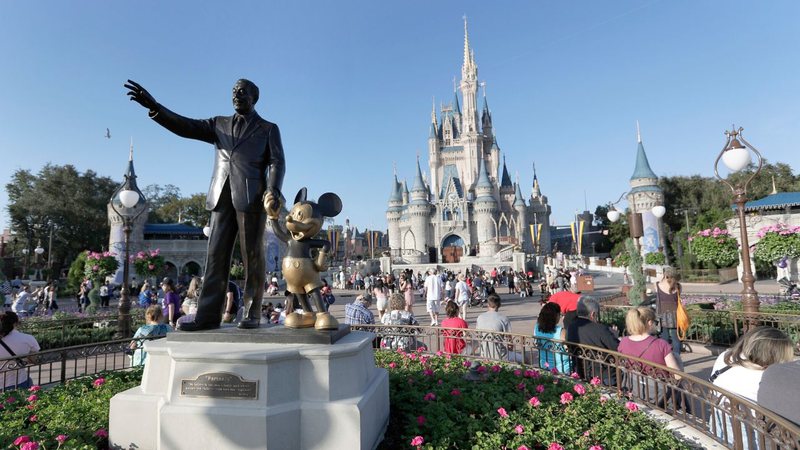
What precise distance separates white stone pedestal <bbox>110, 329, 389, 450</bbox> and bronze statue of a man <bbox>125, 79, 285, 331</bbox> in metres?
0.65

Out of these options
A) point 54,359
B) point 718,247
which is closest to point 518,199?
point 718,247

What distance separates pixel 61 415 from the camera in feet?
10.4

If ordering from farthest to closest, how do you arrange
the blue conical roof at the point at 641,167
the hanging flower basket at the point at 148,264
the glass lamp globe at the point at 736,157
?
1. the blue conical roof at the point at 641,167
2. the hanging flower basket at the point at 148,264
3. the glass lamp globe at the point at 736,157

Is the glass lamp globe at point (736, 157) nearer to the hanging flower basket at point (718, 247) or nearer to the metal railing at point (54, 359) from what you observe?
the metal railing at point (54, 359)

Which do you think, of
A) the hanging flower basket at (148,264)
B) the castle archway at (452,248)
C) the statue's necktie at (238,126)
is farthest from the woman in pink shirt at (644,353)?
the castle archway at (452,248)

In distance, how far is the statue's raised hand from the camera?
3355 millimetres

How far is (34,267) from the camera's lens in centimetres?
4038

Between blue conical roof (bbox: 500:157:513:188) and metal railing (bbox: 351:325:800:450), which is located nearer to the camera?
metal railing (bbox: 351:325:800:450)

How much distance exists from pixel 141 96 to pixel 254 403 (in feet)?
8.42

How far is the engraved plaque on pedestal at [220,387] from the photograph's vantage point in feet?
9.05

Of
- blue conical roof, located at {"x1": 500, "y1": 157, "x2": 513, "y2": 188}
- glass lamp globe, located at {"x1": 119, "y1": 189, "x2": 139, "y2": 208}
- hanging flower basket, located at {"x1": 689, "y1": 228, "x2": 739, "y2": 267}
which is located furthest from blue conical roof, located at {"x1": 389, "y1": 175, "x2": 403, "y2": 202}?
glass lamp globe, located at {"x1": 119, "y1": 189, "x2": 139, "y2": 208}

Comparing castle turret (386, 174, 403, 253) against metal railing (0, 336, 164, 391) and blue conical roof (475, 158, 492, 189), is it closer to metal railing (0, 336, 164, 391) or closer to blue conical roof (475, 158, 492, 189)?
blue conical roof (475, 158, 492, 189)

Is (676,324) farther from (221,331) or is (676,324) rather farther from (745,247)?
(221,331)

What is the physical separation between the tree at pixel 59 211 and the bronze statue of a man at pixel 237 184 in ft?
140
